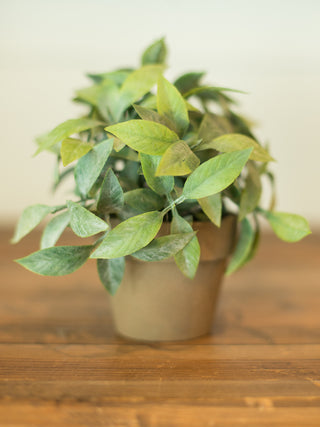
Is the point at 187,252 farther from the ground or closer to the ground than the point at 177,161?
closer to the ground

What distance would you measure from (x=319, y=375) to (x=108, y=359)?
0.83 feet

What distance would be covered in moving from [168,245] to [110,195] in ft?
0.29

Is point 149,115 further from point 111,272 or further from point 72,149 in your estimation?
point 111,272

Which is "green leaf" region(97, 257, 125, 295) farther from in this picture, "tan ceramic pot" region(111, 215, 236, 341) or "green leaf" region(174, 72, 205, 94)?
"green leaf" region(174, 72, 205, 94)

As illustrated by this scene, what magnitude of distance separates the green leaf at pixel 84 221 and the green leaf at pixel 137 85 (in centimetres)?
15

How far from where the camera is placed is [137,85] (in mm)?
545

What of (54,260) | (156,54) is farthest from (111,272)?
(156,54)

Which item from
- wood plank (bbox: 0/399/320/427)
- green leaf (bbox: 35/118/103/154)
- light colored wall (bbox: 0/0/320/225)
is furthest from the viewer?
light colored wall (bbox: 0/0/320/225)

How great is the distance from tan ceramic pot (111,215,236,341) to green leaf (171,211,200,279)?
0.13 feet

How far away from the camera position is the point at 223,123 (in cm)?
60

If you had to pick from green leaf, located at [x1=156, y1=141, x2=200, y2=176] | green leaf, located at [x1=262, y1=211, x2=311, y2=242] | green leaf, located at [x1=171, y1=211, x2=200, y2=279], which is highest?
green leaf, located at [x1=156, y1=141, x2=200, y2=176]

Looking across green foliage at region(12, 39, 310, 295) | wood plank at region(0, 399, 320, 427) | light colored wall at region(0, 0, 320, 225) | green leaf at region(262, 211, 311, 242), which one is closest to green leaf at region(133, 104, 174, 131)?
green foliage at region(12, 39, 310, 295)

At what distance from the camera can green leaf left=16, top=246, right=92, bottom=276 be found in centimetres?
50

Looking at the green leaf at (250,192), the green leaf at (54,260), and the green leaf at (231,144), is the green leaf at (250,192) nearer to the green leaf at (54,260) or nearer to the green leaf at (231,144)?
the green leaf at (231,144)
